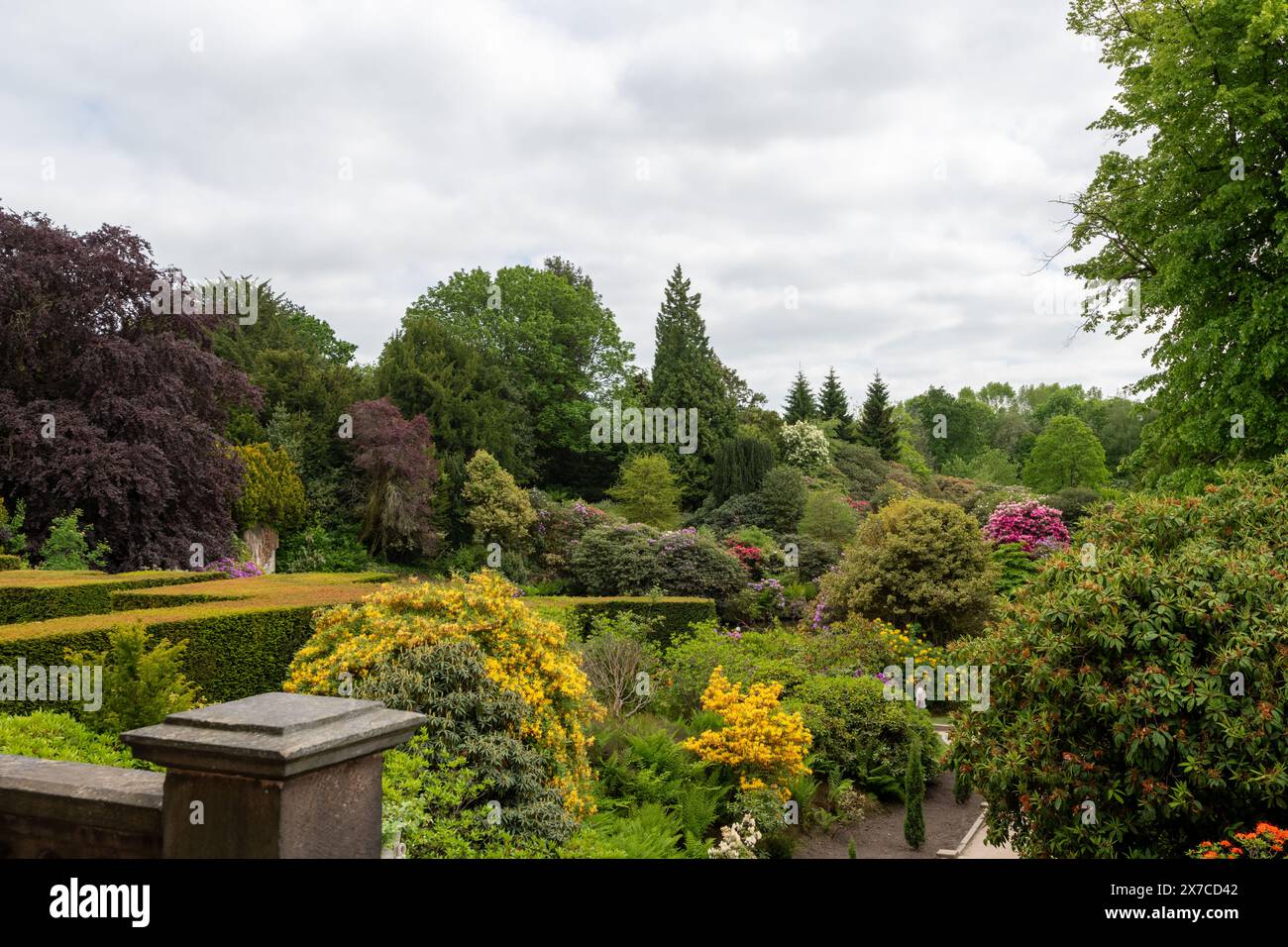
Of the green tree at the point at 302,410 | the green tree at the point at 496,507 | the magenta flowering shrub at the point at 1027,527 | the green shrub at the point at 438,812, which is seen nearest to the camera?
the green shrub at the point at 438,812

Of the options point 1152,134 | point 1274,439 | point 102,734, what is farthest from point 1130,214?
point 102,734

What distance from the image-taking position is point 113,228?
16.3 meters

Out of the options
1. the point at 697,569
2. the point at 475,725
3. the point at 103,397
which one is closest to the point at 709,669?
the point at 475,725

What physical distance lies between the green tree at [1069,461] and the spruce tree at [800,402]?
1249 cm

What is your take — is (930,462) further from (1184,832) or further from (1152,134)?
(1184,832)

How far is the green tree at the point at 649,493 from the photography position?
26.6 metres

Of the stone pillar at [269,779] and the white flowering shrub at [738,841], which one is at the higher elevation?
the stone pillar at [269,779]

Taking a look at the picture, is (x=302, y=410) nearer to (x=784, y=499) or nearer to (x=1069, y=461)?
(x=784, y=499)

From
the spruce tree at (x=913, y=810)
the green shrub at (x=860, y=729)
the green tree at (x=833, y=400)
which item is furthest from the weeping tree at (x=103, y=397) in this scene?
the green tree at (x=833, y=400)

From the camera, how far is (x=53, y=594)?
368 inches

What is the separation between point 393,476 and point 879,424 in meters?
23.0

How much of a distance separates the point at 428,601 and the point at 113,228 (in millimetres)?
14144

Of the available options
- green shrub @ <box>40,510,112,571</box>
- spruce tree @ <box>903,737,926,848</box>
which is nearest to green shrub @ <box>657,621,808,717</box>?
spruce tree @ <box>903,737,926,848</box>

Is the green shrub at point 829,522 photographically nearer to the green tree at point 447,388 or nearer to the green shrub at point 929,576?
the green shrub at point 929,576
